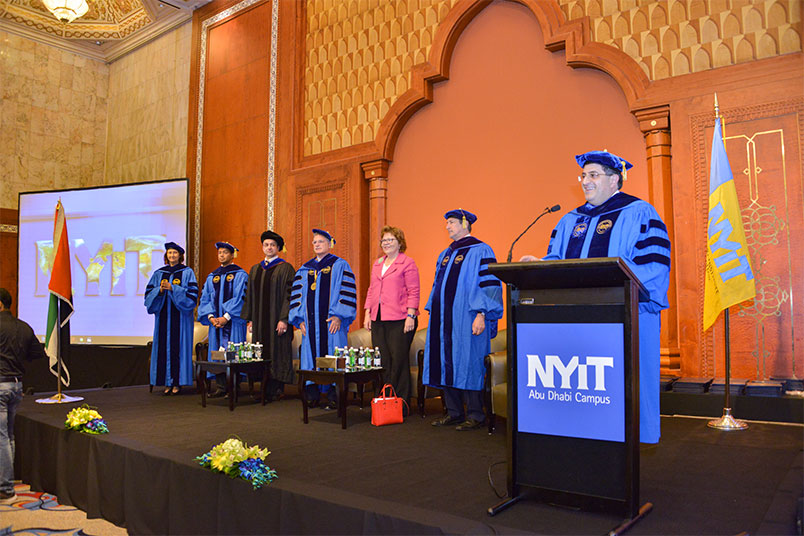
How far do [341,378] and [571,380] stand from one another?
240 centimetres

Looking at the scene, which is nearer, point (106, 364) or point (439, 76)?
point (439, 76)

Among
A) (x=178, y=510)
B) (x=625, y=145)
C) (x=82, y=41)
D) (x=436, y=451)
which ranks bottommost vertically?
(x=178, y=510)

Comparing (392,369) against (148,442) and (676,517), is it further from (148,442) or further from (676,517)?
(676,517)

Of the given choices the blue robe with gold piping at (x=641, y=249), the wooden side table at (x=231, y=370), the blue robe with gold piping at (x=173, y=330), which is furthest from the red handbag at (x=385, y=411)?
the blue robe with gold piping at (x=173, y=330)

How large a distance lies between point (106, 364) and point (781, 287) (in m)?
7.70

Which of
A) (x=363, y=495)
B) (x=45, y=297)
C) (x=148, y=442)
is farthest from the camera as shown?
(x=45, y=297)

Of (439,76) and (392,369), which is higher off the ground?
(439,76)

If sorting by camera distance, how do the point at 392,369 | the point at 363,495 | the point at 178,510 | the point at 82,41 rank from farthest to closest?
the point at 82,41 → the point at 392,369 → the point at 178,510 → the point at 363,495

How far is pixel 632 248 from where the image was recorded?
2.60 m

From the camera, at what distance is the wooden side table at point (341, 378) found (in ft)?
14.1

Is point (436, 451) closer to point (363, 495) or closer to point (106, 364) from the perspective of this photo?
point (363, 495)

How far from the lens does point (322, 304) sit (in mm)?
5402

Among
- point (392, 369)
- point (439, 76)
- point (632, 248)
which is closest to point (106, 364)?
point (392, 369)

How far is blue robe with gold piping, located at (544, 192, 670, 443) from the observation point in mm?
2449
